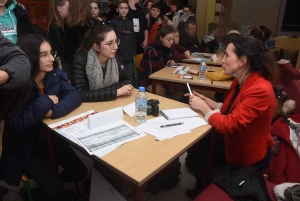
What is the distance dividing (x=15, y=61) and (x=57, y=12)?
6.32 feet

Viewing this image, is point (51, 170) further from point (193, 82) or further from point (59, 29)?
point (59, 29)

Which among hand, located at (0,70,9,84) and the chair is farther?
the chair

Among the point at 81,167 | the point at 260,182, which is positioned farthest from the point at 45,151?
the point at 260,182

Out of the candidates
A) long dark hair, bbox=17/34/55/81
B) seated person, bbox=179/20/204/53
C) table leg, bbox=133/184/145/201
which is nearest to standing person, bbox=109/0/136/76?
seated person, bbox=179/20/204/53

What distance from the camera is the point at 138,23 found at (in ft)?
13.4

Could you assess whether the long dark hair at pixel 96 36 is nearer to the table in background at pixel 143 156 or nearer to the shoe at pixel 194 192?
the table in background at pixel 143 156

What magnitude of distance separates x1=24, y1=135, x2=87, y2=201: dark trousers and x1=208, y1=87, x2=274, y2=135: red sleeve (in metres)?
1.03

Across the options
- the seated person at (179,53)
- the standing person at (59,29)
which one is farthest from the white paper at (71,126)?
the seated person at (179,53)

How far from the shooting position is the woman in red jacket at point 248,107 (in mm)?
1429

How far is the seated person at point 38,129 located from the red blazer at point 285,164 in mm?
1312

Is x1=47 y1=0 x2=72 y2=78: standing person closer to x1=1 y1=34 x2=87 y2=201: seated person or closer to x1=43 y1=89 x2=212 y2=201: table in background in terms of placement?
x1=1 y1=34 x2=87 y2=201: seated person

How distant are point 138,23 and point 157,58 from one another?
3.83 ft

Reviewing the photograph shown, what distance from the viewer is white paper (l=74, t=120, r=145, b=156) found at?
1274 mm

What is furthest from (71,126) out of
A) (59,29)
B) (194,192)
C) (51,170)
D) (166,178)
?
(59,29)
